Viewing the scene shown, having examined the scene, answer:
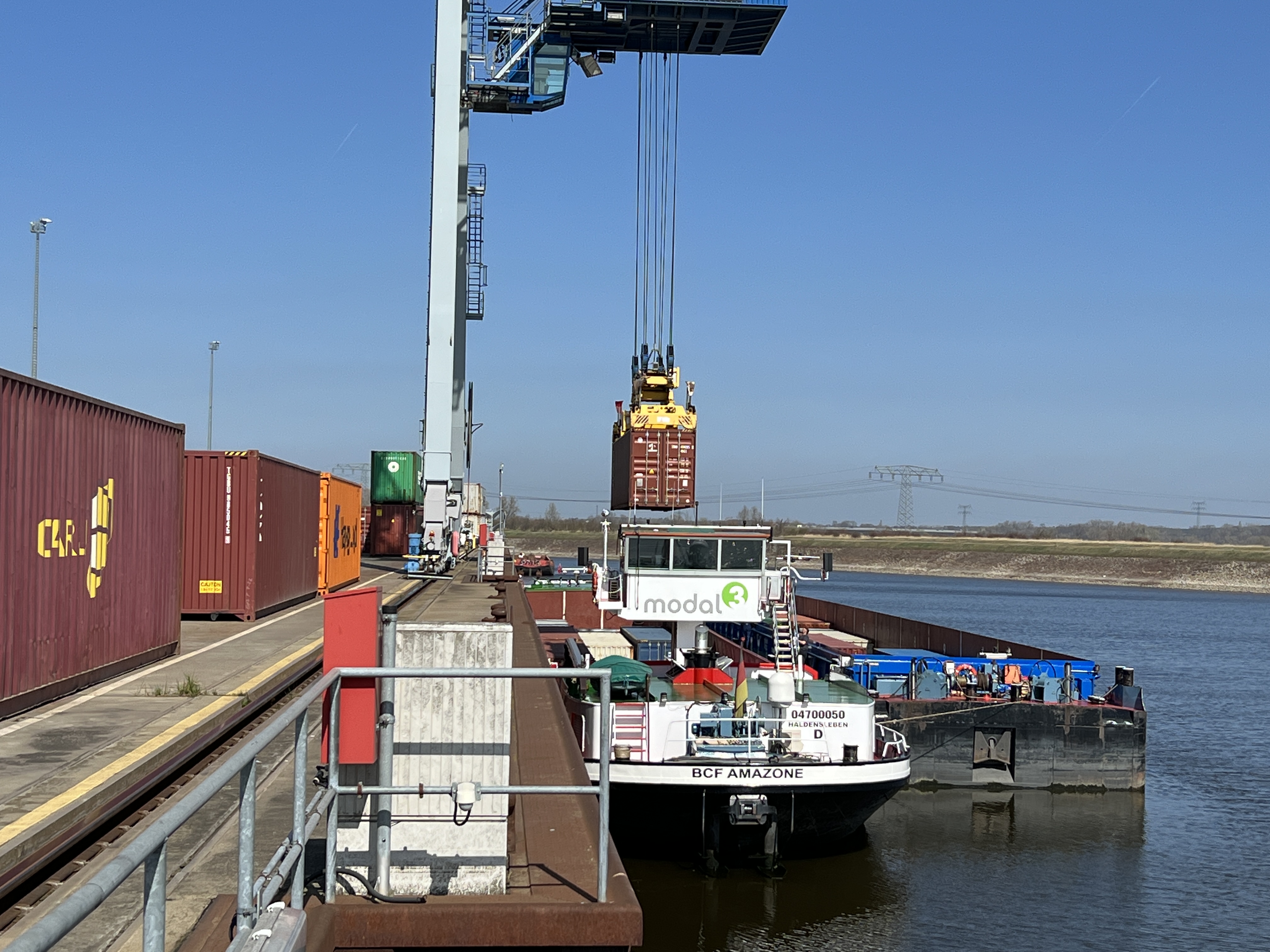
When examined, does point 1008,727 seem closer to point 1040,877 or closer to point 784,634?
point 1040,877

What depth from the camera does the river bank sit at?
142500mm

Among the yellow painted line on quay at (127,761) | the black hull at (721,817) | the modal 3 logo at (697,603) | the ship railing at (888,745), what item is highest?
the modal 3 logo at (697,603)

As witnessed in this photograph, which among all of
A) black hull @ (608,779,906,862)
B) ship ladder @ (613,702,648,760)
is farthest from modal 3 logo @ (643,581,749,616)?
black hull @ (608,779,906,862)

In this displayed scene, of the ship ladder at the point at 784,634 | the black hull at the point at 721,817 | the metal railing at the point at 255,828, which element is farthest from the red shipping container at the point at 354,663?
the ship ladder at the point at 784,634

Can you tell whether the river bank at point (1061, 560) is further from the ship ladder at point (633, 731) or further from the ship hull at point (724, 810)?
the ship ladder at point (633, 731)

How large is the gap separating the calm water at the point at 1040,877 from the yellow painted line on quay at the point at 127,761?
7316 mm

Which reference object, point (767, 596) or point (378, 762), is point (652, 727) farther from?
point (378, 762)

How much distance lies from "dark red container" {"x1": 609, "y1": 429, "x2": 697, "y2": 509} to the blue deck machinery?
626 cm

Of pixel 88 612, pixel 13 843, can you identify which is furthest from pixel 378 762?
pixel 88 612

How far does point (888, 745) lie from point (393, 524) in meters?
52.0

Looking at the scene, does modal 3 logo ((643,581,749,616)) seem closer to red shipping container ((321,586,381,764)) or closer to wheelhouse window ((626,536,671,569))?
wheelhouse window ((626,536,671,569))

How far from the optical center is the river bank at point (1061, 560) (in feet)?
468

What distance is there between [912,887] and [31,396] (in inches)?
652

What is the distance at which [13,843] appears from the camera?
8.66 meters
